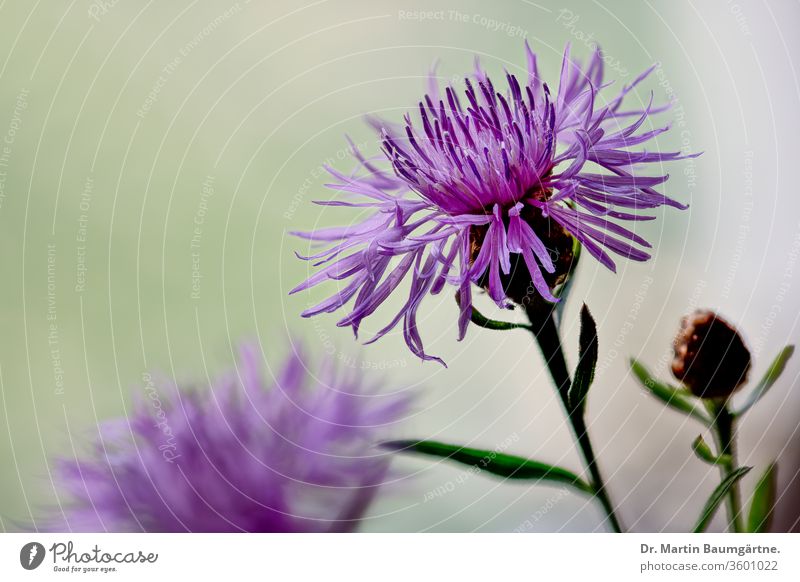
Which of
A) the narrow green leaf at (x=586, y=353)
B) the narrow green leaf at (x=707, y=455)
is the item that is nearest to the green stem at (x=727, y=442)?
the narrow green leaf at (x=707, y=455)

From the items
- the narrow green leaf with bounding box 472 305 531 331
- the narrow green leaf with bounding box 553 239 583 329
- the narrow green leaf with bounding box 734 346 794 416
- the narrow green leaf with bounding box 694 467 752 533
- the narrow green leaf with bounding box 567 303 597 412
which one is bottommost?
the narrow green leaf with bounding box 694 467 752 533

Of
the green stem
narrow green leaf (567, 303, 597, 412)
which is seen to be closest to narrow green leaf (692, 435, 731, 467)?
the green stem

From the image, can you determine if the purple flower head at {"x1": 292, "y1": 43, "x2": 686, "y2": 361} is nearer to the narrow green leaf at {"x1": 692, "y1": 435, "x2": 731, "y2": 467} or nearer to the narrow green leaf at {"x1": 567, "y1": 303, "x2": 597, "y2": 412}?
the narrow green leaf at {"x1": 567, "y1": 303, "x2": 597, "y2": 412}

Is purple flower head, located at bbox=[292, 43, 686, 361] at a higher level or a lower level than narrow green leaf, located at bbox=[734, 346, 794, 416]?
higher

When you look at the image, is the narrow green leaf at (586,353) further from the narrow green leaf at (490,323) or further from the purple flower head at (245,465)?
the purple flower head at (245,465)

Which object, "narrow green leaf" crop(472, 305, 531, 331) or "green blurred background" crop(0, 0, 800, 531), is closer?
"narrow green leaf" crop(472, 305, 531, 331)
